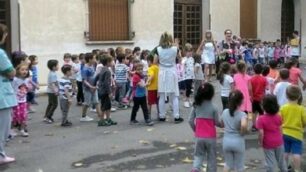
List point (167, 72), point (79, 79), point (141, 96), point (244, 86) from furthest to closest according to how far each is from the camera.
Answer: point (79, 79), point (167, 72), point (141, 96), point (244, 86)

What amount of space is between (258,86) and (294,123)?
295 cm

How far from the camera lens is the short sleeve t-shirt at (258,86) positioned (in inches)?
405

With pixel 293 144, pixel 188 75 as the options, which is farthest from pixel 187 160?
pixel 188 75

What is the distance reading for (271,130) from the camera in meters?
6.95

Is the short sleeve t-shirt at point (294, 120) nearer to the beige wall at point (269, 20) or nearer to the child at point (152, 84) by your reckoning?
the child at point (152, 84)

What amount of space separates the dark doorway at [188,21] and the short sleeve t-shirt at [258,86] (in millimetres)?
14215

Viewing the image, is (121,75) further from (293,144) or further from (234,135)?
(234,135)

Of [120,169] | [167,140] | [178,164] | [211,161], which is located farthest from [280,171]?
[167,140]

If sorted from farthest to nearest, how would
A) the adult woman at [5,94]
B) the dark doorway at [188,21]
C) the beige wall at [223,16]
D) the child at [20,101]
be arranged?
the beige wall at [223,16]
the dark doorway at [188,21]
the child at [20,101]
the adult woman at [5,94]

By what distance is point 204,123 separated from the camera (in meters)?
6.93

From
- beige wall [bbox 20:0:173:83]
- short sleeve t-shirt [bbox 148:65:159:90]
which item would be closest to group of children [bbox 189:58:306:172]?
short sleeve t-shirt [bbox 148:65:159:90]

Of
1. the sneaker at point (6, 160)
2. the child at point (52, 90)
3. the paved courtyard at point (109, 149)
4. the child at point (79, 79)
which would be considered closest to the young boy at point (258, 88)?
the paved courtyard at point (109, 149)

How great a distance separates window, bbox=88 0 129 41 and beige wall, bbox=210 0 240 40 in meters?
6.31

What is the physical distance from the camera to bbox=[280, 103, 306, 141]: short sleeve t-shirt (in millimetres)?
7363
